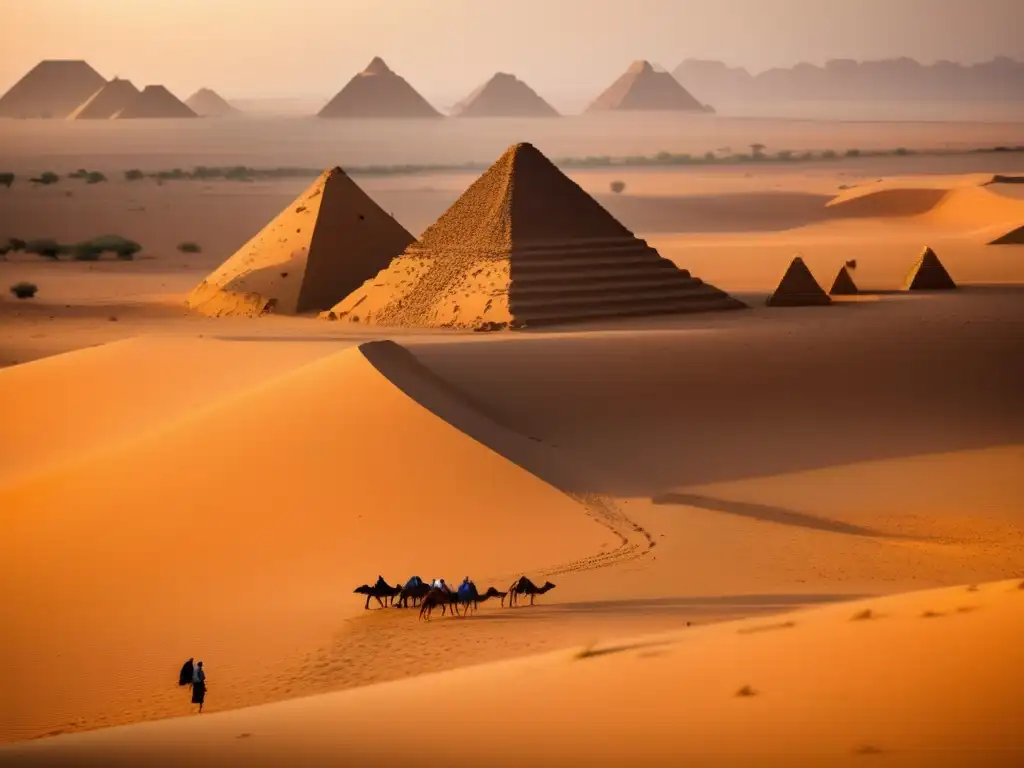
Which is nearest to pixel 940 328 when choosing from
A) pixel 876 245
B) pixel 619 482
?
pixel 619 482

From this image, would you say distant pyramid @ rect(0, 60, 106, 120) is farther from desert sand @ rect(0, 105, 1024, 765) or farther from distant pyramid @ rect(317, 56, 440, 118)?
desert sand @ rect(0, 105, 1024, 765)

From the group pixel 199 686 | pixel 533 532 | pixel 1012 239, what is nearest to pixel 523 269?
pixel 533 532

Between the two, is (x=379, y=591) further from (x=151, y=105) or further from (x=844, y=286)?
(x=151, y=105)

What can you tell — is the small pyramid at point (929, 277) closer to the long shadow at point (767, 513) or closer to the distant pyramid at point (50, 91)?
the long shadow at point (767, 513)

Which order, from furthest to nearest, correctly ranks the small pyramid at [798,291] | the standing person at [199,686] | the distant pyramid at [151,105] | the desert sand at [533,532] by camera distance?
the distant pyramid at [151,105], the small pyramid at [798,291], the standing person at [199,686], the desert sand at [533,532]

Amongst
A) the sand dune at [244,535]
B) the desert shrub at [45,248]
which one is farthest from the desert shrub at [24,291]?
the sand dune at [244,535]

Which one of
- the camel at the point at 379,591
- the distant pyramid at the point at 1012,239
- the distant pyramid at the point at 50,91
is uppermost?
the distant pyramid at the point at 50,91

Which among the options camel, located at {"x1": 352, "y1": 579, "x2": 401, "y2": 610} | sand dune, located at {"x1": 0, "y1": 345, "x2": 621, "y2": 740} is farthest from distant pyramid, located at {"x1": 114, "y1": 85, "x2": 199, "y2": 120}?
camel, located at {"x1": 352, "y1": 579, "x2": 401, "y2": 610}
